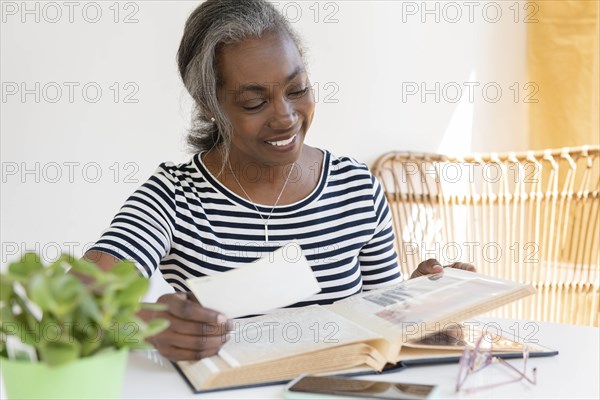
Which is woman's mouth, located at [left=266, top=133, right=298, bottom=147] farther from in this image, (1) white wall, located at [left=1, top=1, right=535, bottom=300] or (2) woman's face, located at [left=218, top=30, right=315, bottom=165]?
(1) white wall, located at [left=1, top=1, right=535, bottom=300]

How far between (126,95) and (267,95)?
828 mm

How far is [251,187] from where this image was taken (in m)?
1.59

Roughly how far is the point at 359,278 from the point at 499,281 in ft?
1.59

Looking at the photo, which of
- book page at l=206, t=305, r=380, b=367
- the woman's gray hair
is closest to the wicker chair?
the woman's gray hair

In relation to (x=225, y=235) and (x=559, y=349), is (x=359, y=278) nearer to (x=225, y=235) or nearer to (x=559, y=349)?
(x=225, y=235)

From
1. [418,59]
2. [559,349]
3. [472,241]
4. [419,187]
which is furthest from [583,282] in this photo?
Result: [559,349]

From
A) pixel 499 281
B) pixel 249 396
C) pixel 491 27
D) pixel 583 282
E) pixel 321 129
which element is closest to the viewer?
pixel 249 396

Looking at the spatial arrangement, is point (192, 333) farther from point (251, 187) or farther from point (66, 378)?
point (251, 187)

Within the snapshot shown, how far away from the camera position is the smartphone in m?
Answer: 0.93

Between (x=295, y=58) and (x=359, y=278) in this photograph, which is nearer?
(x=295, y=58)

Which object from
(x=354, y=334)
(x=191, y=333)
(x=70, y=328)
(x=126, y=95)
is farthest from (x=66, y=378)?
(x=126, y=95)

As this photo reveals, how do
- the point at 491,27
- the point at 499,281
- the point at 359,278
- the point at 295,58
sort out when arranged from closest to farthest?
the point at 499,281
the point at 295,58
the point at 359,278
the point at 491,27

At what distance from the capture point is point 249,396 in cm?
99

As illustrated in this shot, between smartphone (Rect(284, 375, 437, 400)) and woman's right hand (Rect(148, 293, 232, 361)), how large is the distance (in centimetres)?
13
